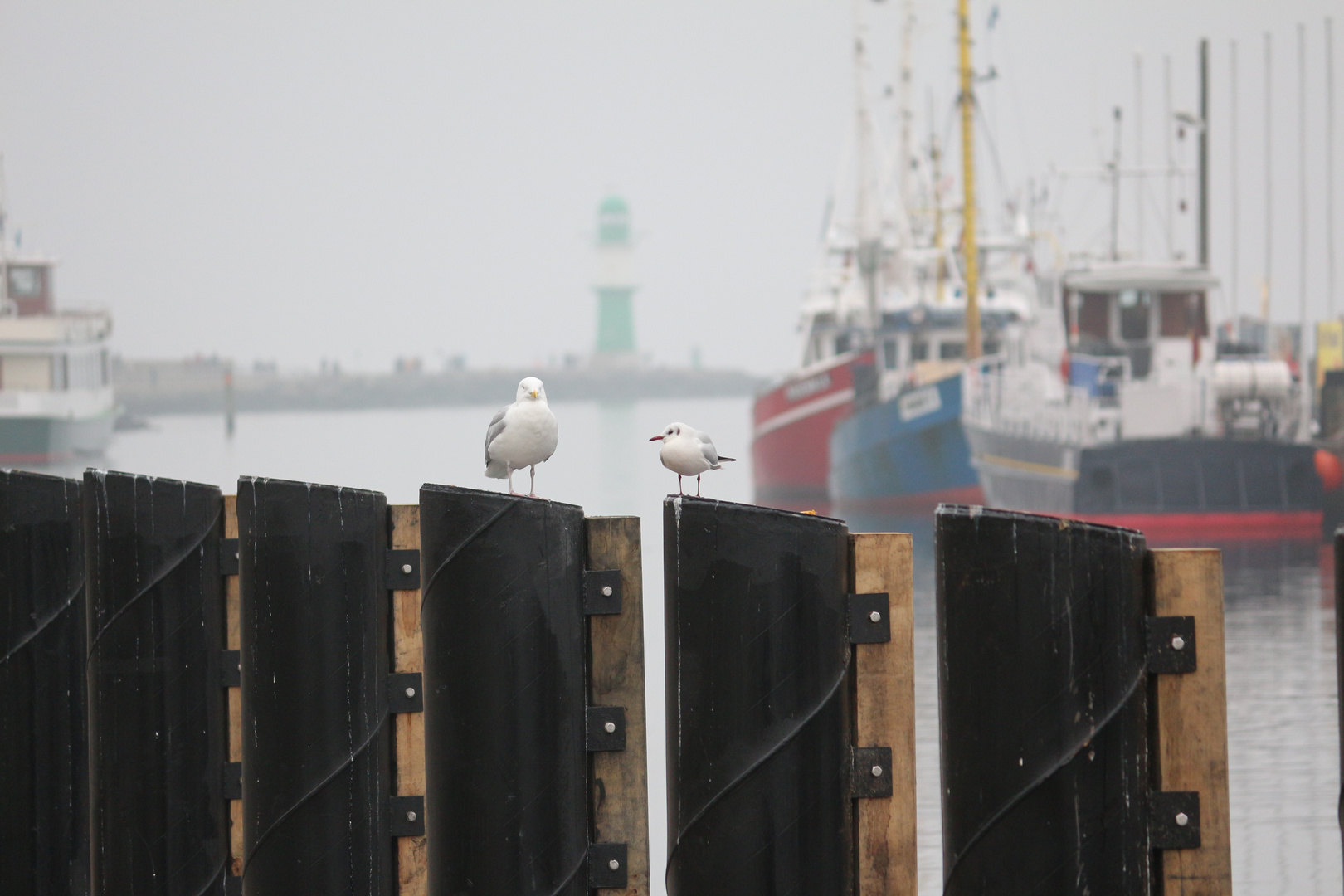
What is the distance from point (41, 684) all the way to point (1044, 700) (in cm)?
320

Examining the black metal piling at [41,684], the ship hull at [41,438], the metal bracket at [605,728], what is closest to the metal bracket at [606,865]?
the metal bracket at [605,728]

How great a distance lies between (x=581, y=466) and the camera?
67.5m

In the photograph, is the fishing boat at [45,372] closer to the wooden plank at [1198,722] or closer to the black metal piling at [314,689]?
the black metal piling at [314,689]

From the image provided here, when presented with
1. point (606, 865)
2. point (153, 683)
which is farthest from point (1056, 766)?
point (153, 683)

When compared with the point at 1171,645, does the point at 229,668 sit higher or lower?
lower

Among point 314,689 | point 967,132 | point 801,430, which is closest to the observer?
point 314,689

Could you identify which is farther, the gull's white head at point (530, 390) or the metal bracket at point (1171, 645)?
the gull's white head at point (530, 390)

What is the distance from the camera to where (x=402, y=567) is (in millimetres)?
4445

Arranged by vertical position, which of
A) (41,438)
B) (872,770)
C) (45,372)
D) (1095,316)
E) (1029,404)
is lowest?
(41,438)

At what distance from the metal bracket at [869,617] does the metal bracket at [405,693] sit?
129 cm

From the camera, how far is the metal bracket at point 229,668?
500cm

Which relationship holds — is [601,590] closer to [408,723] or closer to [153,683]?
[408,723]

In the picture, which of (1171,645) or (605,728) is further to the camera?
(605,728)

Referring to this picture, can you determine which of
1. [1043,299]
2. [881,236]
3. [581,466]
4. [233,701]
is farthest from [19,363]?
[233,701]
